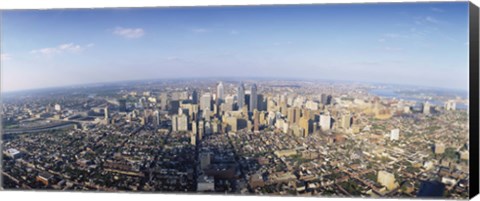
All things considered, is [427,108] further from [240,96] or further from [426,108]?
[240,96]

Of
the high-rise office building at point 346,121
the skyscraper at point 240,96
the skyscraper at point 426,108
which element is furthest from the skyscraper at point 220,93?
the skyscraper at point 426,108

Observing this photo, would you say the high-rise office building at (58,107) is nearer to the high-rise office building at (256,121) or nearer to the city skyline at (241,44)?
the city skyline at (241,44)

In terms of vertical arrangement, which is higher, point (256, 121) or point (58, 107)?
point (58, 107)

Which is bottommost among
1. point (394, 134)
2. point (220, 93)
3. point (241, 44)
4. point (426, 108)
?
point (394, 134)

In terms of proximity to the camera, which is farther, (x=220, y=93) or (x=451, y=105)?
(x=220, y=93)

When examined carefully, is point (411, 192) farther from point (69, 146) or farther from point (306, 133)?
point (69, 146)

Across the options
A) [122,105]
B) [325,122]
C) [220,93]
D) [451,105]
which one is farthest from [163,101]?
[451,105]

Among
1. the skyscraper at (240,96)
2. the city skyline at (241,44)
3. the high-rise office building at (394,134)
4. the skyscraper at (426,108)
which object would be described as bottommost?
the high-rise office building at (394,134)
